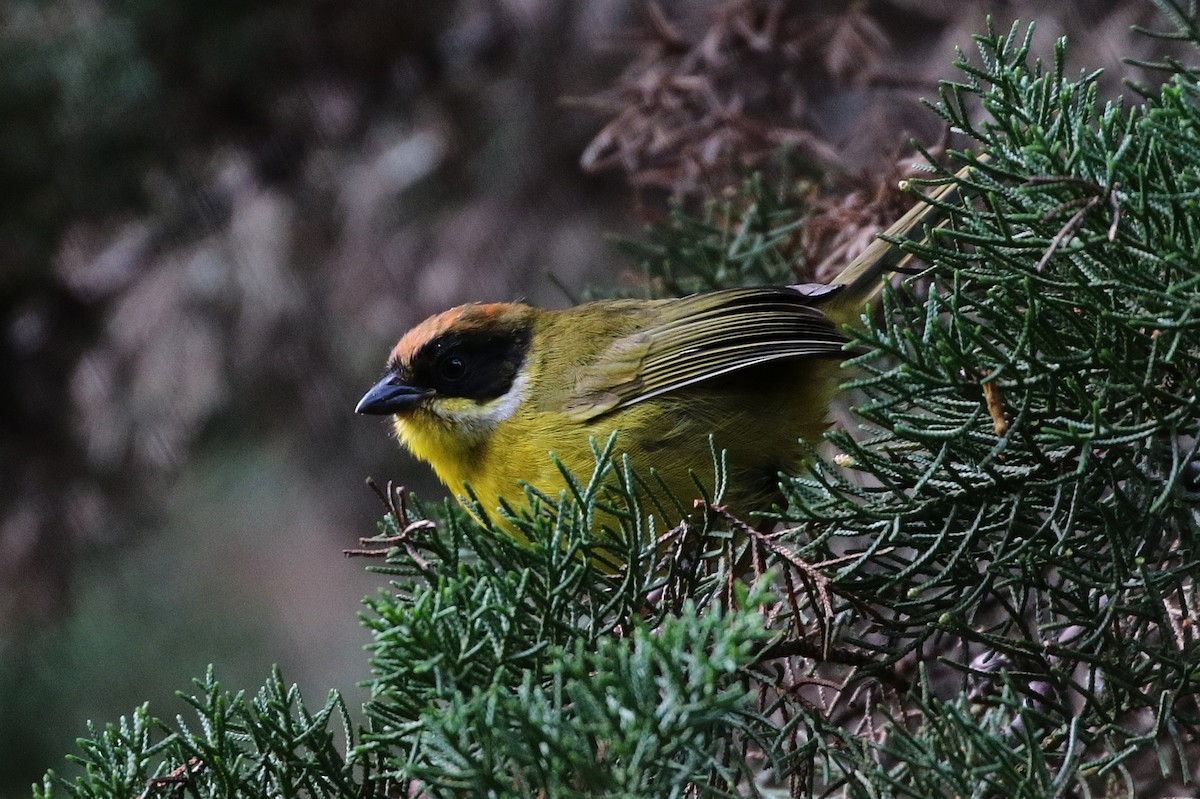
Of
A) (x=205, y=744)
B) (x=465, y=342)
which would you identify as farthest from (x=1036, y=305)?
(x=465, y=342)

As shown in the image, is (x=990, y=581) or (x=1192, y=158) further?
(x=990, y=581)

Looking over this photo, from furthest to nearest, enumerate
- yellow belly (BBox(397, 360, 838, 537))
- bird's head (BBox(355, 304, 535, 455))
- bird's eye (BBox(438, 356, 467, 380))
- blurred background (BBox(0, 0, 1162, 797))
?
blurred background (BBox(0, 0, 1162, 797)) → bird's eye (BBox(438, 356, 467, 380)) → bird's head (BBox(355, 304, 535, 455)) → yellow belly (BBox(397, 360, 838, 537))

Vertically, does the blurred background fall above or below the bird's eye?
above

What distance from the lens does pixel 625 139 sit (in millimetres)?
→ 3926

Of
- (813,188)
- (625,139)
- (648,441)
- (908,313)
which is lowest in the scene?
(908,313)

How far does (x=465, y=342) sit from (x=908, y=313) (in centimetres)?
203

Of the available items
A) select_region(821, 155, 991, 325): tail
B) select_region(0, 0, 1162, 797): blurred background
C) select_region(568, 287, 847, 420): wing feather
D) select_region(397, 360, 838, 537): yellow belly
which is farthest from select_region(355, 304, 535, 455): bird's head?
select_region(0, 0, 1162, 797): blurred background

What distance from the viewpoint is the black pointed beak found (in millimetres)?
3670

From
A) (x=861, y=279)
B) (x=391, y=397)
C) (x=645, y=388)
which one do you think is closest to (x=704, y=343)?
(x=645, y=388)

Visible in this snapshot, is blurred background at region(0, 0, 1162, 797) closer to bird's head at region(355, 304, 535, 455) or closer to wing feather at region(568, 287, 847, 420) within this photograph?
bird's head at region(355, 304, 535, 455)

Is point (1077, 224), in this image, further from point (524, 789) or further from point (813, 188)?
point (813, 188)

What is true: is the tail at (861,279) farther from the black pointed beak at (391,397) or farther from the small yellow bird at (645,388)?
the black pointed beak at (391,397)

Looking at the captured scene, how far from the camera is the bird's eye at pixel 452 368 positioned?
3.77 m

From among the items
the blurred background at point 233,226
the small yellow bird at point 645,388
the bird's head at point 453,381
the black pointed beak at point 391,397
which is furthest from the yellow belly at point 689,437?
the blurred background at point 233,226
